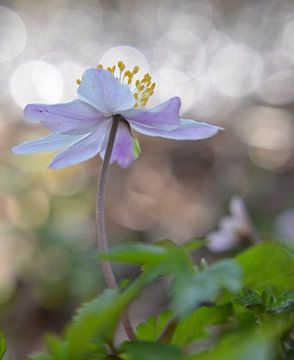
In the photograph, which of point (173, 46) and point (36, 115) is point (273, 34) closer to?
point (173, 46)

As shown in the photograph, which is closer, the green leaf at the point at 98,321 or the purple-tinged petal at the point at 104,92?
the green leaf at the point at 98,321

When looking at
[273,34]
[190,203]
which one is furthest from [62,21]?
[190,203]

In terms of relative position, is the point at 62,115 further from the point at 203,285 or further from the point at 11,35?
the point at 11,35

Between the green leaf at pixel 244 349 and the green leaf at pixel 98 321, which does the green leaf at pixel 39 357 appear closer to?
the green leaf at pixel 98 321

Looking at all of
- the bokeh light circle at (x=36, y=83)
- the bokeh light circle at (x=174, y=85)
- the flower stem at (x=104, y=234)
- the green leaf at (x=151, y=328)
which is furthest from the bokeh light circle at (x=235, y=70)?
the green leaf at (x=151, y=328)

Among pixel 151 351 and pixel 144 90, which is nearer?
pixel 151 351

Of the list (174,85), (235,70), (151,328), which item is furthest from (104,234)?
(235,70)

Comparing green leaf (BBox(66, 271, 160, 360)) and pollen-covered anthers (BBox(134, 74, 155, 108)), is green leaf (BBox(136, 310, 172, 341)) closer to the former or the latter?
green leaf (BBox(66, 271, 160, 360))
